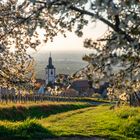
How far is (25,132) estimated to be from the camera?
24.2 m

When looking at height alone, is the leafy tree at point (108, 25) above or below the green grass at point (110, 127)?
above

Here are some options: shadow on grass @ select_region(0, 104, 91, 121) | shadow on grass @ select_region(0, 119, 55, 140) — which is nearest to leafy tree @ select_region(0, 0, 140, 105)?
shadow on grass @ select_region(0, 119, 55, 140)

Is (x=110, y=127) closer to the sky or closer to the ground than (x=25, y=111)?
closer to the sky

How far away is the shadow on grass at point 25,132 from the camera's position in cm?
2342

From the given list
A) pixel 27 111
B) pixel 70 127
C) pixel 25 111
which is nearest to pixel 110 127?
pixel 70 127

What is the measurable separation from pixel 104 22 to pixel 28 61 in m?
12.4

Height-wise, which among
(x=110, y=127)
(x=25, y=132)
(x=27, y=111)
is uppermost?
(x=25, y=132)

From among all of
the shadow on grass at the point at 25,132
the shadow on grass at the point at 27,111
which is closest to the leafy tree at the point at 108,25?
the shadow on grass at the point at 25,132

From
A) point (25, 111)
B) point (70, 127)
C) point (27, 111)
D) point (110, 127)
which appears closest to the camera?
point (70, 127)

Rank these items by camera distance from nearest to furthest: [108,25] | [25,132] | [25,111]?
1. [108,25]
2. [25,132]
3. [25,111]

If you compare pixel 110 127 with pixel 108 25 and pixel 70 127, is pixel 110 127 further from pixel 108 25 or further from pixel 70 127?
pixel 108 25

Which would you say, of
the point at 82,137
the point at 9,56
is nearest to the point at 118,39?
the point at 9,56

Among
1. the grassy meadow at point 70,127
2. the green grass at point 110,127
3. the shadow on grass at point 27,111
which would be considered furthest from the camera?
the shadow on grass at point 27,111

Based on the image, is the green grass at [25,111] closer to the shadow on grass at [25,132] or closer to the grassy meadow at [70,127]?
the grassy meadow at [70,127]
